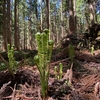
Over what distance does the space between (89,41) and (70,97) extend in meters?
5.76

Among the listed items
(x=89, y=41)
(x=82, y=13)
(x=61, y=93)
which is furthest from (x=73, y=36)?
(x=82, y=13)

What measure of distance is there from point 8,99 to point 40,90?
16.0 inches

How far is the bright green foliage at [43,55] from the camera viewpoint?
196cm

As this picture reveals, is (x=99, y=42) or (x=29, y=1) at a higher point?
(x=29, y=1)

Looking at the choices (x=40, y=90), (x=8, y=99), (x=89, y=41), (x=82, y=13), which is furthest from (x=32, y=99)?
A: (x=82, y=13)

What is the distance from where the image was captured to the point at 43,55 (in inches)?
79.2

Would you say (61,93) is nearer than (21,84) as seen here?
Yes

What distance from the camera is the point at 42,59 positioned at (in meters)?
2.02

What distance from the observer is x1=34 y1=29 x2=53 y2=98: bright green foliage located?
1.96 metres

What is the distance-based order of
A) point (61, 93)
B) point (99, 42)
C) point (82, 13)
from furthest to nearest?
1. point (82, 13)
2. point (99, 42)
3. point (61, 93)

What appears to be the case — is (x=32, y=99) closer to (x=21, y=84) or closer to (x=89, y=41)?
(x=21, y=84)

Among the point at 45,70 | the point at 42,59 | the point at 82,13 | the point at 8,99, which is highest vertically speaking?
the point at 82,13

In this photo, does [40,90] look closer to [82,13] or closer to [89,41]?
[89,41]

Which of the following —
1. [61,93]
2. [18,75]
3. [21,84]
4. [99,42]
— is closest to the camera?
[61,93]
